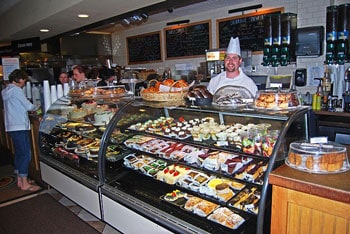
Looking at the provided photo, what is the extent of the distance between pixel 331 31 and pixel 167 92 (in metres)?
2.98

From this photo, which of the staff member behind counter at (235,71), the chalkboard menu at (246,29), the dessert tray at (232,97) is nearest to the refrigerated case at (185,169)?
the dessert tray at (232,97)

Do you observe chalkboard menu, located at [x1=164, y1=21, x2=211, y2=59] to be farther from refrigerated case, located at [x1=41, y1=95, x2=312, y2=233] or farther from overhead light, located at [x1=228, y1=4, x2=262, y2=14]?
refrigerated case, located at [x1=41, y1=95, x2=312, y2=233]

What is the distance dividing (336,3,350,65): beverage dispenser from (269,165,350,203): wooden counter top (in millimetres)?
3317

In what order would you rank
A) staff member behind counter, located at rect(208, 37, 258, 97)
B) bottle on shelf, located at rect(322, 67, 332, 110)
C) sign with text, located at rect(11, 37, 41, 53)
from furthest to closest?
sign with text, located at rect(11, 37, 41, 53)
bottle on shelf, located at rect(322, 67, 332, 110)
staff member behind counter, located at rect(208, 37, 258, 97)

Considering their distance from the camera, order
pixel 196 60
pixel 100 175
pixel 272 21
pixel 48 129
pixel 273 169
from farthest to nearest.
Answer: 1. pixel 196 60
2. pixel 272 21
3. pixel 48 129
4. pixel 100 175
5. pixel 273 169

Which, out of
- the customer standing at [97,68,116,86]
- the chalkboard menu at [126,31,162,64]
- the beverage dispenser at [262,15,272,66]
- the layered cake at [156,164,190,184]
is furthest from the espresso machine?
the chalkboard menu at [126,31,162,64]

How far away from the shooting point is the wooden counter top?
1322 millimetres

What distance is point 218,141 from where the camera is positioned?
2383 millimetres

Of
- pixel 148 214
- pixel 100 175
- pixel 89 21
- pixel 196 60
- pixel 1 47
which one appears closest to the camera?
pixel 148 214

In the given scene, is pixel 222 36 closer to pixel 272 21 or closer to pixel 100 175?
pixel 272 21

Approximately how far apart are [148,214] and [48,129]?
2.52 meters

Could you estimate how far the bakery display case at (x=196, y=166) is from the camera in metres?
2.02

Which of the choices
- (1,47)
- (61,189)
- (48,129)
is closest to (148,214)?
(61,189)

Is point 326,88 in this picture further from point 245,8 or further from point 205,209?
point 205,209
